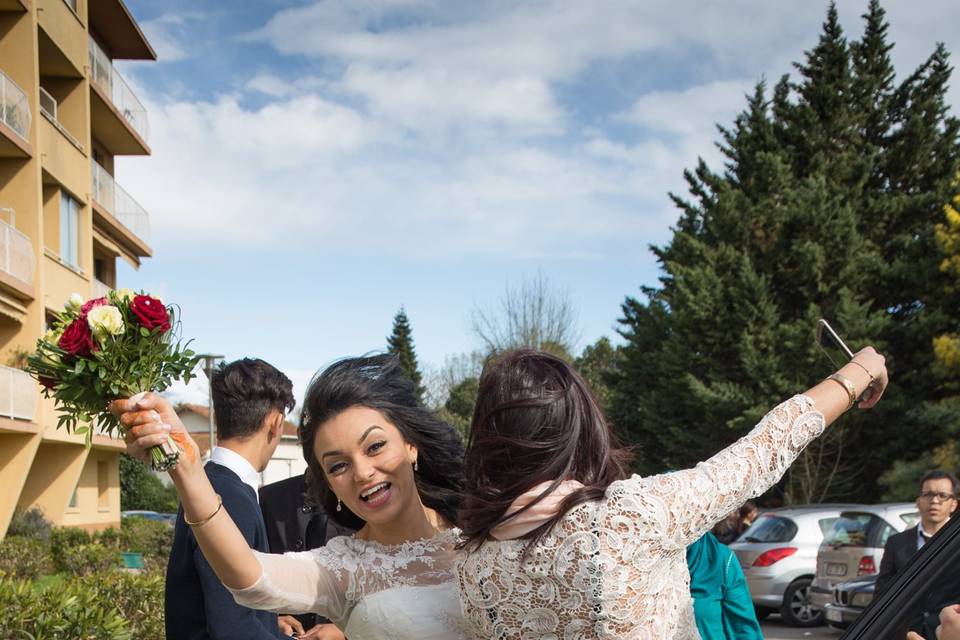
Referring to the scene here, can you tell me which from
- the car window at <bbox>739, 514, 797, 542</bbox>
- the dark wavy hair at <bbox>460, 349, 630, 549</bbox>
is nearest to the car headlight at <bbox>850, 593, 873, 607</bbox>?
the car window at <bbox>739, 514, 797, 542</bbox>

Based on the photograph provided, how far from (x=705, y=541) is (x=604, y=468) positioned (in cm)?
118

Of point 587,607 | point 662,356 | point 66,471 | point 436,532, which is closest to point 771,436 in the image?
point 587,607

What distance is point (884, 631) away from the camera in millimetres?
1877

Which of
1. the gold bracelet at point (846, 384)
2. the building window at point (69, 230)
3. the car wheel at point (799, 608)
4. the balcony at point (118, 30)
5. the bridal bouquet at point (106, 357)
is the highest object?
the balcony at point (118, 30)

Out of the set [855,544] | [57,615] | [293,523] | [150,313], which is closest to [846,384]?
[150,313]

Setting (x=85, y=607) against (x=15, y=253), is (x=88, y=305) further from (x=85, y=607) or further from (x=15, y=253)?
(x=15, y=253)

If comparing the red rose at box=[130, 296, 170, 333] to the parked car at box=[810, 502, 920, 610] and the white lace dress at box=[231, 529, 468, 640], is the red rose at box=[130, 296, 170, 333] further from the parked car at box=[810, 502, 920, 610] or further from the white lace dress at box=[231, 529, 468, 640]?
the parked car at box=[810, 502, 920, 610]

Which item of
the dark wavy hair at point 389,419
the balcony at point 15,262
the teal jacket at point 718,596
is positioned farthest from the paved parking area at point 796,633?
the balcony at point 15,262

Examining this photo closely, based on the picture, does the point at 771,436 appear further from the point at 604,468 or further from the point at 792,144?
the point at 792,144

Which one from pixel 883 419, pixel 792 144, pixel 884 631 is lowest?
pixel 884 631

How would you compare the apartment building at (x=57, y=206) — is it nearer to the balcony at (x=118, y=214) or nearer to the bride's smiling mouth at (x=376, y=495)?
the balcony at (x=118, y=214)

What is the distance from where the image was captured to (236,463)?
3523mm

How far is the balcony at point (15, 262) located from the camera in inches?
705

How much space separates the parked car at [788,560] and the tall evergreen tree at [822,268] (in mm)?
13596
